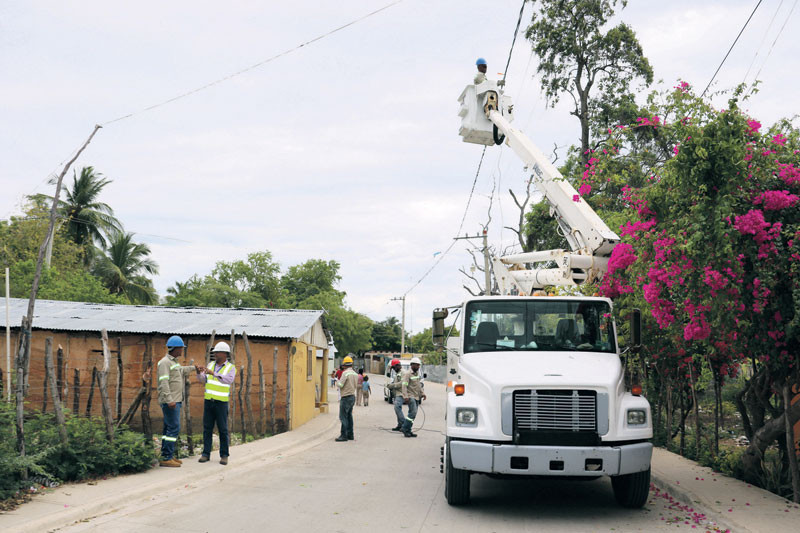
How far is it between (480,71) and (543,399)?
8.88 meters

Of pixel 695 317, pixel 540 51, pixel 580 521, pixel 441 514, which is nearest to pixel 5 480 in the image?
pixel 441 514

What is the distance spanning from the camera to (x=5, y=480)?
7668mm

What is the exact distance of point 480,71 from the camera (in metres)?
15.0

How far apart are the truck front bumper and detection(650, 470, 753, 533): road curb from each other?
3.39ft

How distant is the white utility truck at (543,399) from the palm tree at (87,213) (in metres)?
38.4

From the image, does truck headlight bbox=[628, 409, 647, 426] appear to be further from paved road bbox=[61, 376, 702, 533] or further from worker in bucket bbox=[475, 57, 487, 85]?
worker in bucket bbox=[475, 57, 487, 85]

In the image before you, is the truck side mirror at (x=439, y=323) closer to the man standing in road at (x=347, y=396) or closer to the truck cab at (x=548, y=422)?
the truck cab at (x=548, y=422)

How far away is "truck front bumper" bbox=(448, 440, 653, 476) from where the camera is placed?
7.85m

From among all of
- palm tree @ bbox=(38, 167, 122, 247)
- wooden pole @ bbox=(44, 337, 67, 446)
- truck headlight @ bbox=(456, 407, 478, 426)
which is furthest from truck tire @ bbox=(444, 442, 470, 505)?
palm tree @ bbox=(38, 167, 122, 247)

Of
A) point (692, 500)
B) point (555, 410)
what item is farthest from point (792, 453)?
point (555, 410)

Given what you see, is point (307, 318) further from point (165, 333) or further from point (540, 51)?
point (540, 51)

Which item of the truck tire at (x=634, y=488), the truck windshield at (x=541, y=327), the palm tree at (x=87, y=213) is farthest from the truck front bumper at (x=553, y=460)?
the palm tree at (x=87, y=213)

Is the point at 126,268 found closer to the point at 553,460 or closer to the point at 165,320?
the point at 165,320

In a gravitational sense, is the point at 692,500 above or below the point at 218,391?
below
